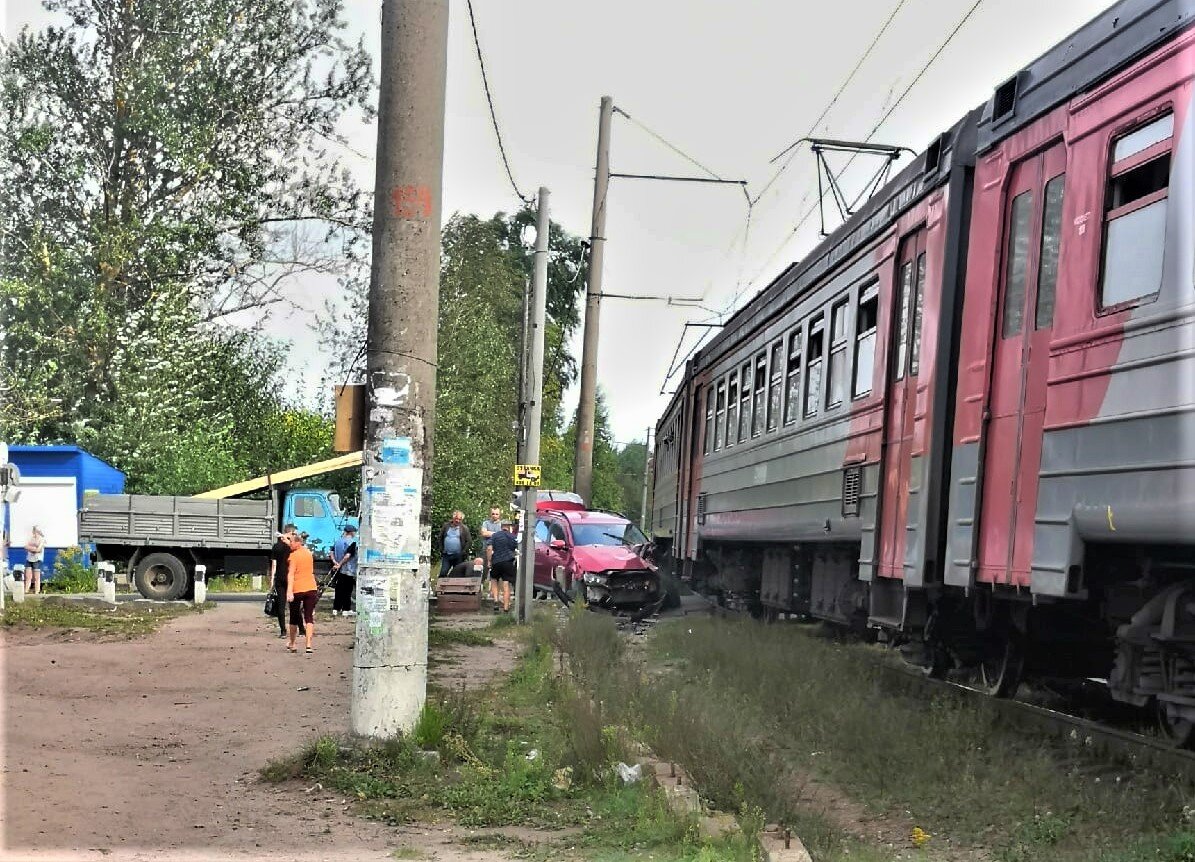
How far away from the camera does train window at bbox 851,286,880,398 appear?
37.5 ft

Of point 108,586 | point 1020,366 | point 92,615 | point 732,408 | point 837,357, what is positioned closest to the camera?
point 1020,366

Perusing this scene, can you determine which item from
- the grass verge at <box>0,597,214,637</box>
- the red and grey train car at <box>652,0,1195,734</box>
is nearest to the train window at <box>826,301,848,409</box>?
the red and grey train car at <box>652,0,1195,734</box>

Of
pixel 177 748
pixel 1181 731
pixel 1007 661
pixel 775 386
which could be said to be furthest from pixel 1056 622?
pixel 775 386

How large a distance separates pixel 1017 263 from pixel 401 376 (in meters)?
3.66

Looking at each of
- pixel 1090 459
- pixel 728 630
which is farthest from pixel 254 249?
pixel 1090 459

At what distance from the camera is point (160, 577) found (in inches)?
1019

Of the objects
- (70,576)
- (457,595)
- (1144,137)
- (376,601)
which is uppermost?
(1144,137)

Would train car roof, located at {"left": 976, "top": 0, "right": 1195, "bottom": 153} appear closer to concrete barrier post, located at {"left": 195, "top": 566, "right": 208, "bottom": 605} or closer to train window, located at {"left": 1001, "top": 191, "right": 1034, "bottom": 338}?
train window, located at {"left": 1001, "top": 191, "right": 1034, "bottom": 338}

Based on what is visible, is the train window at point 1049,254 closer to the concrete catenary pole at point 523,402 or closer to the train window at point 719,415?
the train window at point 719,415

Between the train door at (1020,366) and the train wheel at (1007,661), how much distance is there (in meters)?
1.68

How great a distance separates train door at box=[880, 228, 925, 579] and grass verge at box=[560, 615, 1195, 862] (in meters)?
1.18

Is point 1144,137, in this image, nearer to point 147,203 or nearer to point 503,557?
point 503,557

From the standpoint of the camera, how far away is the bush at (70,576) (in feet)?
88.7

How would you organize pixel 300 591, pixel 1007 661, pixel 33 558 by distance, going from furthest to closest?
pixel 33 558, pixel 300 591, pixel 1007 661
